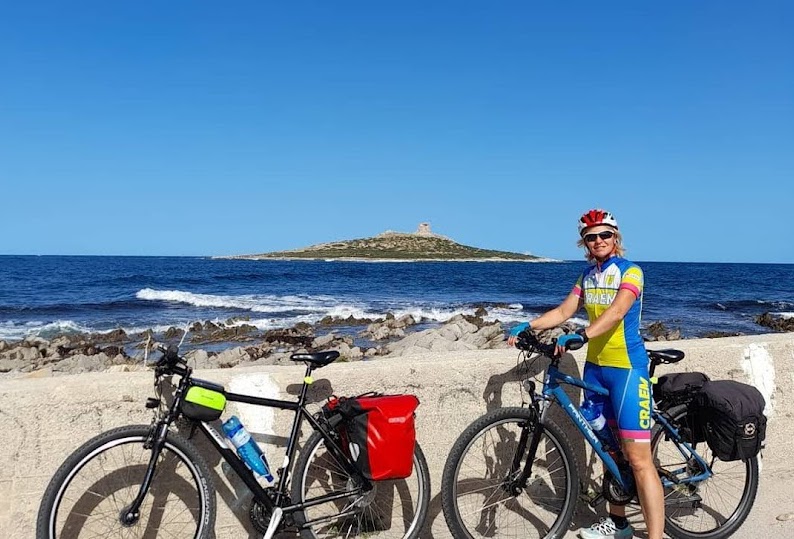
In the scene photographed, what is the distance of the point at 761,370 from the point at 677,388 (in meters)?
1.34

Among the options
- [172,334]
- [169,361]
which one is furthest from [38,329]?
[169,361]

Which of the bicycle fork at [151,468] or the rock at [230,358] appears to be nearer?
the bicycle fork at [151,468]

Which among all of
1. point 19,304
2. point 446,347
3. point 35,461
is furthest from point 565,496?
point 19,304

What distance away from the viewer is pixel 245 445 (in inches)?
138

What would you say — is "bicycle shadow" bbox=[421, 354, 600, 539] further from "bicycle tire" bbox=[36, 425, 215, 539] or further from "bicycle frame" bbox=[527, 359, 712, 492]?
"bicycle tire" bbox=[36, 425, 215, 539]

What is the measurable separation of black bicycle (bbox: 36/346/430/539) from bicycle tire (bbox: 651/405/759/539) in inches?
69.4

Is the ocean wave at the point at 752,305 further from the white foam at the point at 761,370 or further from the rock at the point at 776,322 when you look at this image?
the white foam at the point at 761,370

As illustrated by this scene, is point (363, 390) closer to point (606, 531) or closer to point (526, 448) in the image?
point (526, 448)

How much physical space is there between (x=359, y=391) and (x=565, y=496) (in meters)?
1.51

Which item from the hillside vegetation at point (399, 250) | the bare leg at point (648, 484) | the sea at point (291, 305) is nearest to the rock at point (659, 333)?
the sea at point (291, 305)

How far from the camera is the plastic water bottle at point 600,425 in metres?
4.05

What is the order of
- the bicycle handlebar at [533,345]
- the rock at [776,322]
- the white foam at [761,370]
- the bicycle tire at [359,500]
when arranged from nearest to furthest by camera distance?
the bicycle tire at [359,500], the bicycle handlebar at [533,345], the white foam at [761,370], the rock at [776,322]

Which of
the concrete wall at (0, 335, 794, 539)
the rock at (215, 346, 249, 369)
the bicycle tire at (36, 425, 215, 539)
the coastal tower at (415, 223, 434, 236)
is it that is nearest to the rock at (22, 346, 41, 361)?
the rock at (215, 346, 249, 369)

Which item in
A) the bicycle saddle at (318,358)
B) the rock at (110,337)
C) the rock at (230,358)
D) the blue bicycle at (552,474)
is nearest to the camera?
the bicycle saddle at (318,358)
